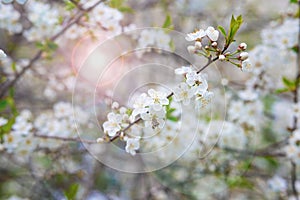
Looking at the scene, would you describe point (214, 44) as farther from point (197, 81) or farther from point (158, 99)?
point (158, 99)

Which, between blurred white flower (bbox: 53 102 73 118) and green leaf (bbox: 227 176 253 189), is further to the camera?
green leaf (bbox: 227 176 253 189)

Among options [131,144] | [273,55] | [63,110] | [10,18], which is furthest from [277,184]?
[10,18]

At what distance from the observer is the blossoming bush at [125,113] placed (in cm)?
167

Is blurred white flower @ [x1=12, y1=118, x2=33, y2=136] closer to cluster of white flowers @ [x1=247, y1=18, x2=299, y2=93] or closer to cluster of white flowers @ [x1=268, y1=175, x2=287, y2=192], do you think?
cluster of white flowers @ [x1=247, y1=18, x2=299, y2=93]

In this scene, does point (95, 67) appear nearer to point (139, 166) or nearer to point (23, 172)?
point (139, 166)

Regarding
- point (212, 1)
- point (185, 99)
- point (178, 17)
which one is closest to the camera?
point (185, 99)

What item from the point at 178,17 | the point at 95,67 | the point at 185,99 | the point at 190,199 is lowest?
the point at 185,99

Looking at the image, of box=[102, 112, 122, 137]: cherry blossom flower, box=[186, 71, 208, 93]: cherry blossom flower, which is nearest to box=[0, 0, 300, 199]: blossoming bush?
box=[102, 112, 122, 137]: cherry blossom flower

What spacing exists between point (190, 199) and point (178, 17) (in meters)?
1.51

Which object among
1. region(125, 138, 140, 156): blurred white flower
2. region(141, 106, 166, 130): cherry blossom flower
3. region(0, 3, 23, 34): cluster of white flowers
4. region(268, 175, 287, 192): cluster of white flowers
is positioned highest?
region(0, 3, 23, 34): cluster of white flowers

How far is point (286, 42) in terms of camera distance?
222 cm

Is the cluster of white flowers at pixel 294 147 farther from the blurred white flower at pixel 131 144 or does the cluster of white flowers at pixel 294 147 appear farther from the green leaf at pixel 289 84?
the blurred white flower at pixel 131 144

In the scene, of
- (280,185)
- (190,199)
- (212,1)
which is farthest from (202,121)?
(212,1)

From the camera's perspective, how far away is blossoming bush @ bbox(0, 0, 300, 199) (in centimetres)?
167
